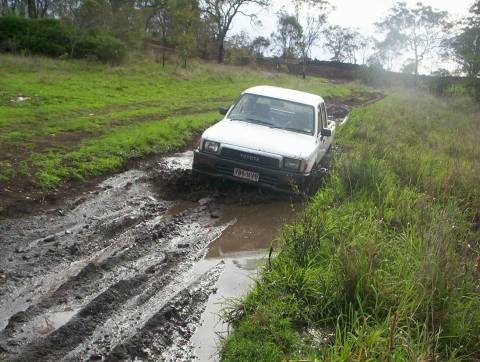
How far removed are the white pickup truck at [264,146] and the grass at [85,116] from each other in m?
1.99

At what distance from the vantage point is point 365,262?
4.05m

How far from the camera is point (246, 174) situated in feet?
22.2

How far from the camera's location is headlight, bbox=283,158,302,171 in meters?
6.76

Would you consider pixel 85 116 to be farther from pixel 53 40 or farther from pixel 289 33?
pixel 289 33

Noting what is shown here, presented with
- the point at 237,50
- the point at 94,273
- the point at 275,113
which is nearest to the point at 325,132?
the point at 275,113

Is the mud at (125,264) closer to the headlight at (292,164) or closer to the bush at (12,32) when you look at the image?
the headlight at (292,164)

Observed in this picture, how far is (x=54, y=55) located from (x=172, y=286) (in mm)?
22531

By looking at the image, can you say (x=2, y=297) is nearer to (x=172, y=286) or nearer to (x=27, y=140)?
(x=172, y=286)

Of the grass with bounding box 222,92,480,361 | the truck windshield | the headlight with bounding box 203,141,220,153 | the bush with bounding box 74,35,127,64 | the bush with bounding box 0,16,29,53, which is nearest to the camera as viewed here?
the grass with bounding box 222,92,480,361

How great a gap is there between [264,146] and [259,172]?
0.40 meters

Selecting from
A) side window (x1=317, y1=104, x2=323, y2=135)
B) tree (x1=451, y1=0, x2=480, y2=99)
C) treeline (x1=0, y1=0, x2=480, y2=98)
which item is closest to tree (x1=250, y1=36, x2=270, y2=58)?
treeline (x1=0, y1=0, x2=480, y2=98)

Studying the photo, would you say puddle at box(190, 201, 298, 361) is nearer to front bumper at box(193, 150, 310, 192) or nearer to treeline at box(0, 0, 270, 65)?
front bumper at box(193, 150, 310, 192)

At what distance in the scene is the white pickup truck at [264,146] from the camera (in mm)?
6754

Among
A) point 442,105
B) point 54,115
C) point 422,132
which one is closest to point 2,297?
point 54,115
